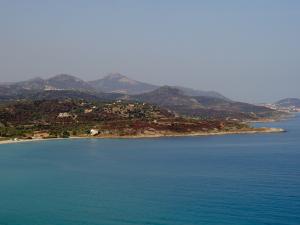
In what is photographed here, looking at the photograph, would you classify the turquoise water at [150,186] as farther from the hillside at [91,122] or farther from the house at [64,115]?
the house at [64,115]

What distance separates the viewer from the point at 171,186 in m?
61.8

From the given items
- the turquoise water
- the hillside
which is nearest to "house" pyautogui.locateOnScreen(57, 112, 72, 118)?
the hillside

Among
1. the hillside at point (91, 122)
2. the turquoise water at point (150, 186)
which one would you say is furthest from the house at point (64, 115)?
the turquoise water at point (150, 186)

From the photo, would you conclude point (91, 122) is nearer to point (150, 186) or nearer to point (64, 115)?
point (64, 115)

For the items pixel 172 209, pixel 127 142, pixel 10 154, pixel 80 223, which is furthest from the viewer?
pixel 127 142

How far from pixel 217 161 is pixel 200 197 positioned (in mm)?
36444

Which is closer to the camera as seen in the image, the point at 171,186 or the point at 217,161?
the point at 171,186

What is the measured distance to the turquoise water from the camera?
46.3m

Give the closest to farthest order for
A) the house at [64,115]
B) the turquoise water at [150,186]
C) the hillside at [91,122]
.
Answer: the turquoise water at [150,186] → the hillside at [91,122] → the house at [64,115]

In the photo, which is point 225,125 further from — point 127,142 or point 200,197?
→ point 200,197

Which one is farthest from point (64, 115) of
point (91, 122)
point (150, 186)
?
point (150, 186)

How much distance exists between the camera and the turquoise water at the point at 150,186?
46.3m

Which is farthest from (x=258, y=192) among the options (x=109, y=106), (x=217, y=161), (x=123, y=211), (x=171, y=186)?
(x=109, y=106)

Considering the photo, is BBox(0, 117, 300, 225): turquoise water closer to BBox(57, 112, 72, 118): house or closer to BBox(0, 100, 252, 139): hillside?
BBox(0, 100, 252, 139): hillside
